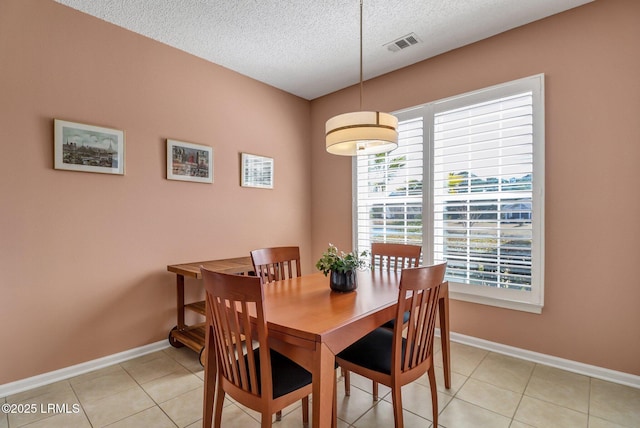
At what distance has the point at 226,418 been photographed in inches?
75.0

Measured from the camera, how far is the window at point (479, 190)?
2553 millimetres

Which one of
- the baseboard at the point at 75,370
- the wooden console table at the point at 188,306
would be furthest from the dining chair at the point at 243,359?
the baseboard at the point at 75,370

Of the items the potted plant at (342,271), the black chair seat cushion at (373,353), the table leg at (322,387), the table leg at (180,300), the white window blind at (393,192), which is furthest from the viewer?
the white window blind at (393,192)

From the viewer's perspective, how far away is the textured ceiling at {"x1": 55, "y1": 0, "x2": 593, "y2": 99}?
7.66 feet

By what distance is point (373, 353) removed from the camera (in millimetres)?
1714

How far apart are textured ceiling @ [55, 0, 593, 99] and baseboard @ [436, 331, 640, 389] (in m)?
2.72

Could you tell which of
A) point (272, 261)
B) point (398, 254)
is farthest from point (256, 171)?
point (398, 254)

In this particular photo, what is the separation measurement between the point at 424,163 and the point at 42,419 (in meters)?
3.49

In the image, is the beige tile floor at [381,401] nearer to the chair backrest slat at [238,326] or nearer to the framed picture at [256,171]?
the chair backrest slat at [238,326]

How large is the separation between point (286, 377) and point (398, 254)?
155 cm

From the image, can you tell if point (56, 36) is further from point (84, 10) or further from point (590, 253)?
point (590, 253)

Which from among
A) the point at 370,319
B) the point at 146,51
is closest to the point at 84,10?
the point at 146,51

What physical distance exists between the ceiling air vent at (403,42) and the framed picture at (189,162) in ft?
6.61

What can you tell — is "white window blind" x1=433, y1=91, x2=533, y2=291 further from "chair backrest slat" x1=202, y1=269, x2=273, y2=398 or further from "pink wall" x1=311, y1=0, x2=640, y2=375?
"chair backrest slat" x1=202, y1=269, x2=273, y2=398
